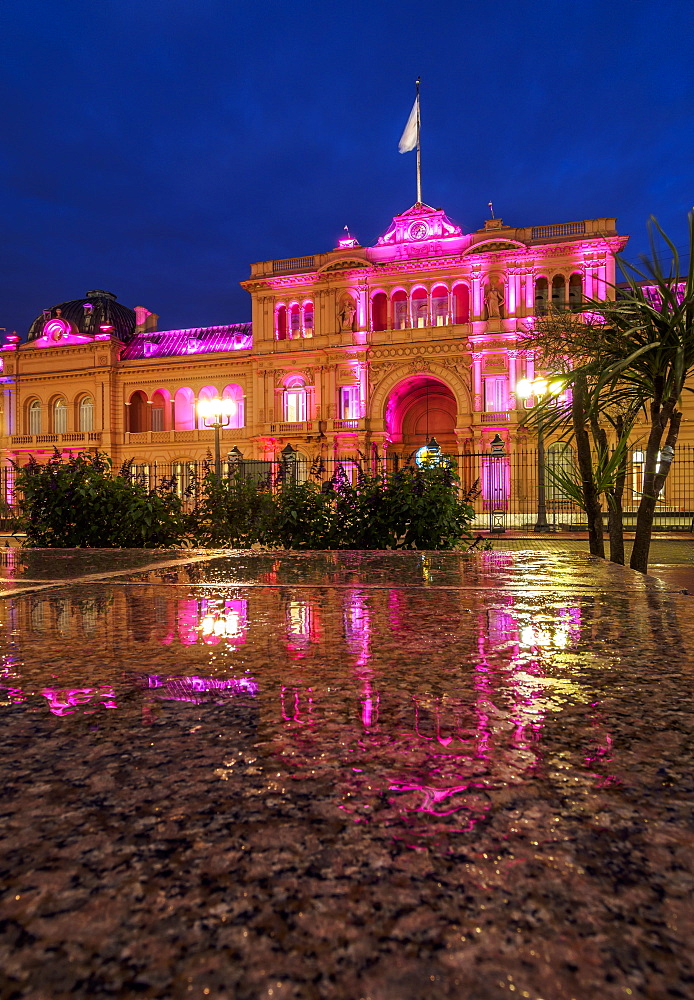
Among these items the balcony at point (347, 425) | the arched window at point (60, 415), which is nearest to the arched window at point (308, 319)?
the balcony at point (347, 425)

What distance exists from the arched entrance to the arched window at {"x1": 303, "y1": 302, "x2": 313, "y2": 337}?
5498mm

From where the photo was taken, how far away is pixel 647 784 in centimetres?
64

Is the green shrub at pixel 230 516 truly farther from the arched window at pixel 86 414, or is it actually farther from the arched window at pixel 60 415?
the arched window at pixel 60 415

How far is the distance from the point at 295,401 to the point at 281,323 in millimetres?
4128

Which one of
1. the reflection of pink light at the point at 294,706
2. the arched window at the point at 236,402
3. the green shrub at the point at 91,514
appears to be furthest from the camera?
the arched window at the point at 236,402

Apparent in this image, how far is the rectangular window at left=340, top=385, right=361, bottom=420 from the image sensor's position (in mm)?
27906

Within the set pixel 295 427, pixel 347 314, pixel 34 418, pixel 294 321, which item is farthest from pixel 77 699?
pixel 34 418

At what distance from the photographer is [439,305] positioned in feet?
91.9

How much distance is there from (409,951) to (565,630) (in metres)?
1.21

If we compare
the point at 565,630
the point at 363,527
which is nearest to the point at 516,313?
the point at 363,527

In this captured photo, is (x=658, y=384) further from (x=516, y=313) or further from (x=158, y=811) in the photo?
(x=516, y=313)

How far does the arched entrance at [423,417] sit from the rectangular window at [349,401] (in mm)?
2139

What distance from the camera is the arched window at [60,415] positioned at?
32.9 metres

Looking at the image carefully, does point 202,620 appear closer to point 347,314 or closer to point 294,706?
point 294,706
